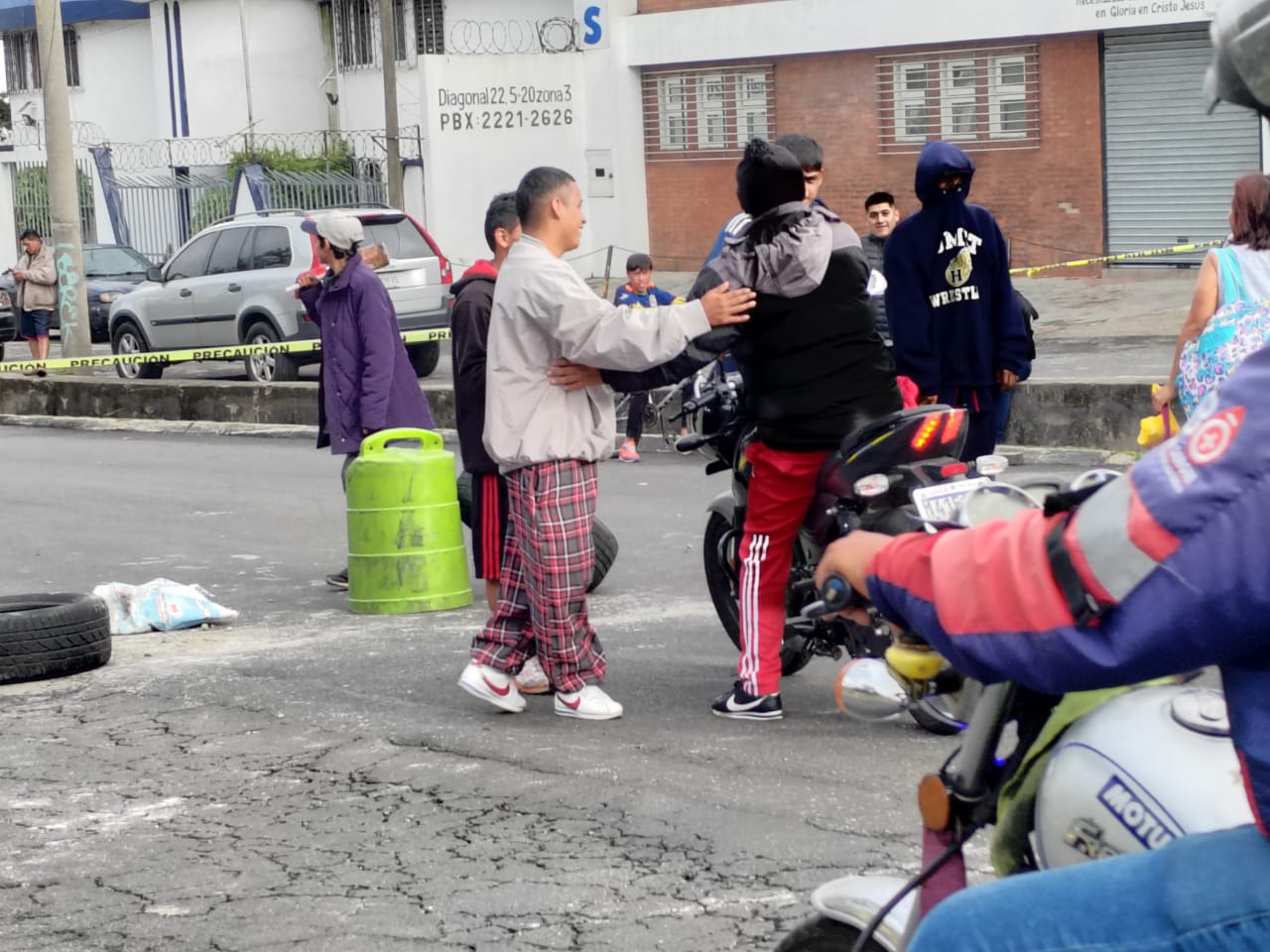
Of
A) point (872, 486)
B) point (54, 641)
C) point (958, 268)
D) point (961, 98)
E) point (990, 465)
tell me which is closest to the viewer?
point (990, 465)

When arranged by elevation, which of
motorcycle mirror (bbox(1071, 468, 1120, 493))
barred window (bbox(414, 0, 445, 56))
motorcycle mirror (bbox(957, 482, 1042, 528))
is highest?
barred window (bbox(414, 0, 445, 56))

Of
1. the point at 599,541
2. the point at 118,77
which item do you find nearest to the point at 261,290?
the point at 599,541

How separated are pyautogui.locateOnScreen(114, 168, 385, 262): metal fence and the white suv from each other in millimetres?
9883

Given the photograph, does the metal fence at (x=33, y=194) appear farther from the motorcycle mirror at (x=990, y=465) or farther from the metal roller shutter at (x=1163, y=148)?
the motorcycle mirror at (x=990, y=465)

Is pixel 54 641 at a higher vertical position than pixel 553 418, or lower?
lower

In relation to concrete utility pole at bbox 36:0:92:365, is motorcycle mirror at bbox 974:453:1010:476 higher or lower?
lower

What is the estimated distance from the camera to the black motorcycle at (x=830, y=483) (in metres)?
5.51

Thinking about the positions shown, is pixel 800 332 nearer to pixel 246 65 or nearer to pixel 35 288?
pixel 35 288

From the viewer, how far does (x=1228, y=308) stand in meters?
7.11

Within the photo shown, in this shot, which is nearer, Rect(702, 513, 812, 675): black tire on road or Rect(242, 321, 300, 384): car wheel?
A: Rect(702, 513, 812, 675): black tire on road

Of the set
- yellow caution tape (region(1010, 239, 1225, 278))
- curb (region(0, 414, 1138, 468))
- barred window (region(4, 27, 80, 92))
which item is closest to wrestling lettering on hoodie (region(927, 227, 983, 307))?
curb (region(0, 414, 1138, 468))

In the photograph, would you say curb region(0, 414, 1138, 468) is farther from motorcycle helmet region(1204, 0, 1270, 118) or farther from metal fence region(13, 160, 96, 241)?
metal fence region(13, 160, 96, 241)

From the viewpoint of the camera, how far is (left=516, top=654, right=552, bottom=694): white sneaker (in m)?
6.67

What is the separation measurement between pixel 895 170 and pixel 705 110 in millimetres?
3786
